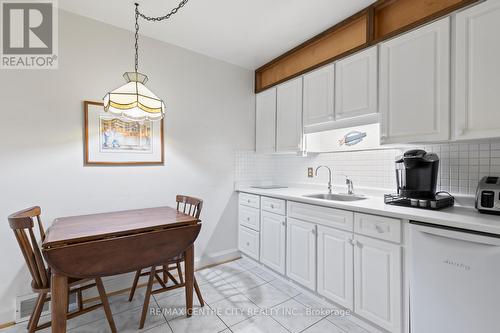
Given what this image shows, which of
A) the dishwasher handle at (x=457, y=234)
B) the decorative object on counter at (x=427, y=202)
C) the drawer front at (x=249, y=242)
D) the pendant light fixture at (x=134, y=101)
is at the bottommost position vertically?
the drawer front at (x=249, y=242)

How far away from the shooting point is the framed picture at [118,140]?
2148 mm

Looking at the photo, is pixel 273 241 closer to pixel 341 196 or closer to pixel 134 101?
pixel 341 196

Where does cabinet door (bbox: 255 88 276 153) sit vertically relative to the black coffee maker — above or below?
above

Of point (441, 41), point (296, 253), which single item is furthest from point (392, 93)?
point (296, 253)

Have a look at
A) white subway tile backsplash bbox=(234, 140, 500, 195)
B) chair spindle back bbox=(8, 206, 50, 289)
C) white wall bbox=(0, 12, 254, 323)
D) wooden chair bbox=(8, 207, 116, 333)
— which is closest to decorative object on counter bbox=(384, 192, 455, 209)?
white subway tile backsplash bbox=(234, 140, 500, 195)

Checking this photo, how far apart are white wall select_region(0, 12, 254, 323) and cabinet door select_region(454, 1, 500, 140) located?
7.17 ft

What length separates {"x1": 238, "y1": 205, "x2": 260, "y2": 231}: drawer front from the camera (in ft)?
9.05

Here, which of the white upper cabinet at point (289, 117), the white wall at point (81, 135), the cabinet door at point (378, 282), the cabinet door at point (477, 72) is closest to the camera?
the cabinet door at point (477, 72)

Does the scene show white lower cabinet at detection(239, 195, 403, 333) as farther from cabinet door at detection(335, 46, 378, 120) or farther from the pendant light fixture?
the pendant light fixture

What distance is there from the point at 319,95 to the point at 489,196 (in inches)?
58.3

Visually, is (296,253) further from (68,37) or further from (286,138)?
(68,37)

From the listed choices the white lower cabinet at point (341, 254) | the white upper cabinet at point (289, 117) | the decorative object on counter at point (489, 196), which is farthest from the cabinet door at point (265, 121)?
the decorative object on counter at point (489, 196)

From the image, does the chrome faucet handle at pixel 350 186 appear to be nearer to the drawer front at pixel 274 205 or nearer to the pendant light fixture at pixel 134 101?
the drawer front at pixel 274 205

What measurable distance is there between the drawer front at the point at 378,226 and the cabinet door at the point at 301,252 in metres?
0.42
